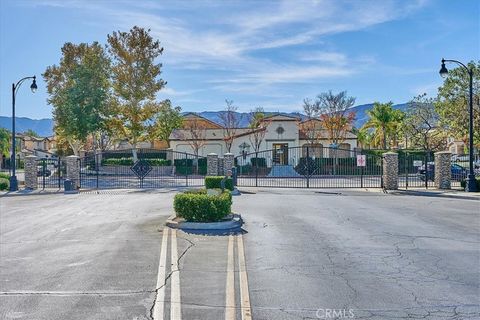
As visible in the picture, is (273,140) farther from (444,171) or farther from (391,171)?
(444,171)

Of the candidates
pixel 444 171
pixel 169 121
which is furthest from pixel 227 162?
pixel 169 121

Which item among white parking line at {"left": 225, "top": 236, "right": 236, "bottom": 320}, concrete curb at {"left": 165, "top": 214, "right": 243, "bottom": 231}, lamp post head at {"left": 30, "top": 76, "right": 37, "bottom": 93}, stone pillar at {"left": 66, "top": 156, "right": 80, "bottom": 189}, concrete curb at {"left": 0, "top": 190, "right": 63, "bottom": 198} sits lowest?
white parking line at {"left": 225, "top": 236, "right": 236, "bottom": 320}

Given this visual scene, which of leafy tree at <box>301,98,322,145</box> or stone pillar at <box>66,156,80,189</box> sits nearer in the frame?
stone pillar at <box>66,156,80,189</box>

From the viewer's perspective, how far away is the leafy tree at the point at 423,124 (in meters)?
49.1

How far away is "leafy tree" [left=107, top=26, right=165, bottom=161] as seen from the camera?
47.8m

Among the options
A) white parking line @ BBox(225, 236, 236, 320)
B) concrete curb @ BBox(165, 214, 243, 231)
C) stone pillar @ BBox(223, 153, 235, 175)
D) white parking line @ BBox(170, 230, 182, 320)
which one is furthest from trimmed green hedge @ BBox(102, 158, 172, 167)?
white parking line @ BBox(170, 230, 182, 320)

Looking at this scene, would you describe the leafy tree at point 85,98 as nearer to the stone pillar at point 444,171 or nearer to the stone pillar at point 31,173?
the stone pillar at point 31,173

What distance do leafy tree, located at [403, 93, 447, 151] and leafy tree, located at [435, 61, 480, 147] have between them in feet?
30.2

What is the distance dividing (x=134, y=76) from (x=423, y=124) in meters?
28.9

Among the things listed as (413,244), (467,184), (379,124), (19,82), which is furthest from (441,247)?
(379,124)

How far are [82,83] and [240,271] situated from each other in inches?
1562

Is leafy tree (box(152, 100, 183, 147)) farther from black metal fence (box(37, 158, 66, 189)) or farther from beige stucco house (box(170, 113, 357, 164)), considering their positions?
black metal fence (box(37, 158, 66, 189))

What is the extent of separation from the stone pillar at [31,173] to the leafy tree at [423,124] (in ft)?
117

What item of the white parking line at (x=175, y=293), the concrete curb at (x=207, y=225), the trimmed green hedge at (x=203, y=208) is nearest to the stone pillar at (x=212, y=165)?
the trimmed green hedge at (x=203, y=208)
